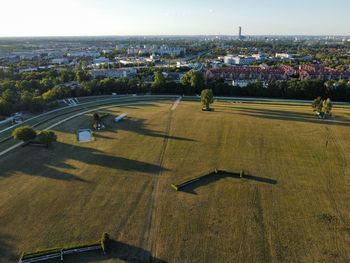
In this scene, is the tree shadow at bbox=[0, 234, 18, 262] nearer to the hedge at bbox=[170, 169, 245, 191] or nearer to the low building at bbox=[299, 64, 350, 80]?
the hedge at bbox=[170, 169, 245, 191]

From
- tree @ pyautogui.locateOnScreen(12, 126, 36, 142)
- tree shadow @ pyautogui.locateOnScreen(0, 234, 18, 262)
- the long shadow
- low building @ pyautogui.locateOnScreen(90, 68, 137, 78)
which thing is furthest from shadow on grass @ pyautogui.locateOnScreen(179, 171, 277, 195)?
low building @ pyautogui.locateOnScreen(90, 68, 137, 78)

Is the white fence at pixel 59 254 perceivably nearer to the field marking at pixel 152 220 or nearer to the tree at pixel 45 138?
the field marking at pixel 152 220

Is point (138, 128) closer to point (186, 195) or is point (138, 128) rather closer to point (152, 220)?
point (186, 195)

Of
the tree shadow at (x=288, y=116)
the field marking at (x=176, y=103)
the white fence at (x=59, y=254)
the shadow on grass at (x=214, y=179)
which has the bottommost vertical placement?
the white fence at (x=59, y=254)

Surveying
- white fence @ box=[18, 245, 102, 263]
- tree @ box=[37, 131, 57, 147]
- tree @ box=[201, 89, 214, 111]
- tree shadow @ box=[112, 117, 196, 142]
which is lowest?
white fence @ box=[18, 245, 102, 263]

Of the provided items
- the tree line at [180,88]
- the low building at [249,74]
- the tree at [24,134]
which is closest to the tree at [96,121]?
the tree at [24,134]

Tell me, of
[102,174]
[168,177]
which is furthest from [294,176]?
[102,174]

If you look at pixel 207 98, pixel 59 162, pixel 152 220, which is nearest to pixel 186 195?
pixel 152 220
